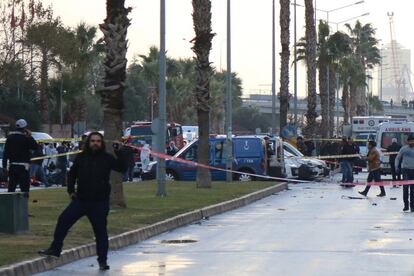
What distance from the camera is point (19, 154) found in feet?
66.5

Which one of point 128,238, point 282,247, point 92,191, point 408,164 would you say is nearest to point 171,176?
point 408,164

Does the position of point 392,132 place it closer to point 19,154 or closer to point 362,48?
point 19,154

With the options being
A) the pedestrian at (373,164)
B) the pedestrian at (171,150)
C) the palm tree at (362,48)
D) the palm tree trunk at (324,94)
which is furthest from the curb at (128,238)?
the palm tree at (362,48)

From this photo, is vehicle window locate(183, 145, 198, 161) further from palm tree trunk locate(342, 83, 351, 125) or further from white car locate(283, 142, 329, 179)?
palm tree trunk locate(342, 83, 351, 125)

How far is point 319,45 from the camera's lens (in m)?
76.8

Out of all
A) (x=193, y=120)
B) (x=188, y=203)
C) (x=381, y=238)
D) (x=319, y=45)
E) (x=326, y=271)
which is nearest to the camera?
(x=326, y=271)

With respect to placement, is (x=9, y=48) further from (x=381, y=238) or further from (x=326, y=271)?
(x=326, y=271)

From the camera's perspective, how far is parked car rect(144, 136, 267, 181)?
39.7 meters

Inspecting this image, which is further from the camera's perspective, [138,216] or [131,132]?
[131,132]

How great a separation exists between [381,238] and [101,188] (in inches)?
249

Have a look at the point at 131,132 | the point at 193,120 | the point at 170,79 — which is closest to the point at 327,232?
the point at 131,132

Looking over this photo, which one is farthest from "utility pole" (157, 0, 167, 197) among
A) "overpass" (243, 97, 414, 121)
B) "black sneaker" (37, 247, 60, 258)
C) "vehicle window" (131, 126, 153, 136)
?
"overpass" (243, 97, 414, 121)

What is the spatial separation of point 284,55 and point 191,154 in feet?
54.6

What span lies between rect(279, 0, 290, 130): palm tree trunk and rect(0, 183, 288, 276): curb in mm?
24588
